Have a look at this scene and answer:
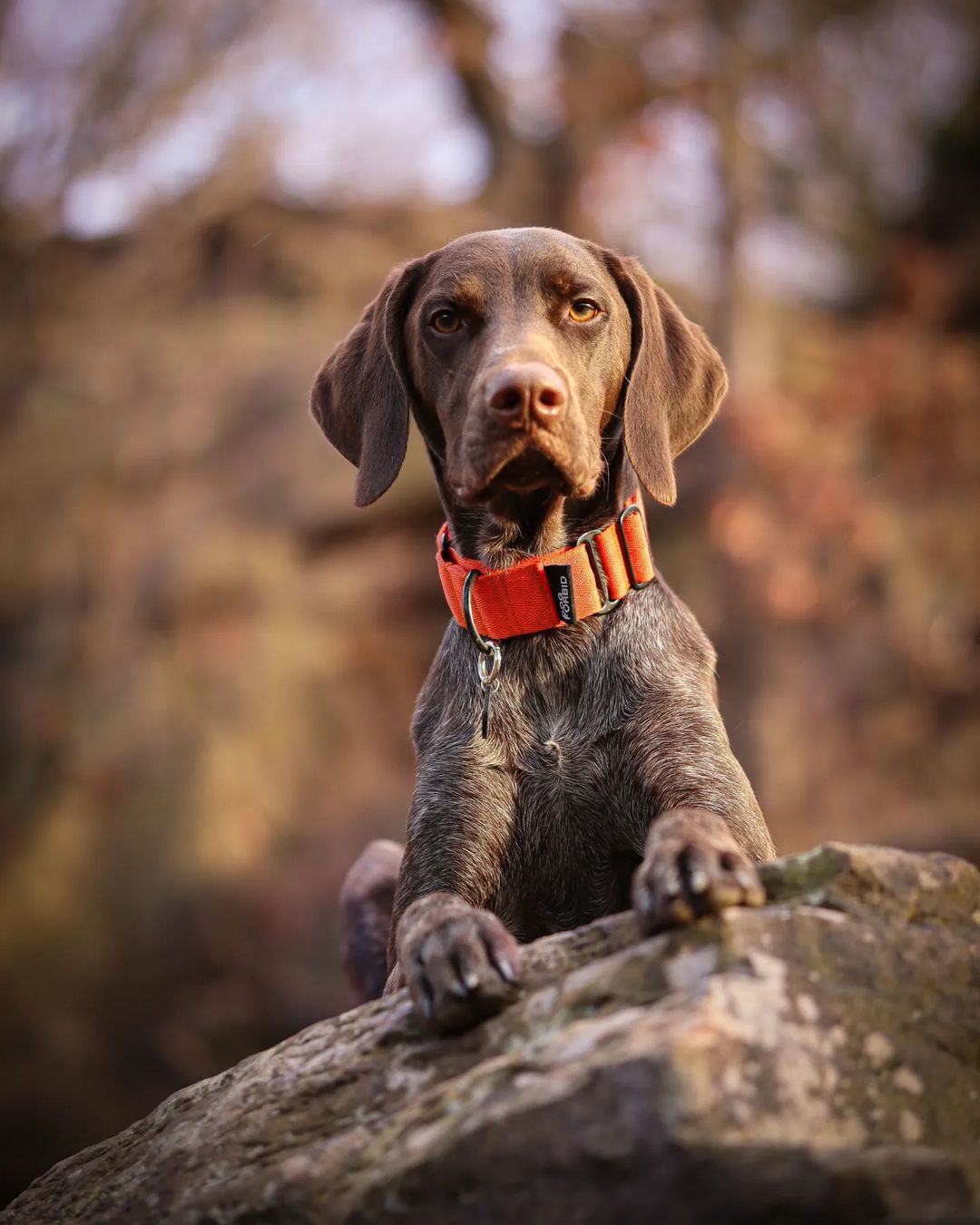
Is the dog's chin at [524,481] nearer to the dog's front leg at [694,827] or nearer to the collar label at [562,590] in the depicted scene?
the collar label at [562,590]

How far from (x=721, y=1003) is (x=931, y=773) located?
10.2m

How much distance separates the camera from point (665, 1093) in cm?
199

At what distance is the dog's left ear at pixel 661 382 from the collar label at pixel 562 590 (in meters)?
0.36

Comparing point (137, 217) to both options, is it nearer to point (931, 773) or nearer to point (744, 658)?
point (744, 658)

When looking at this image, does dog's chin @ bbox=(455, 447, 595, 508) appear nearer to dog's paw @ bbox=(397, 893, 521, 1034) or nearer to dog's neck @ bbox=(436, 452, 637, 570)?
dog's neck @ bbox=(436, 452, 637, 570)

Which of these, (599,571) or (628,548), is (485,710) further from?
(628,548)

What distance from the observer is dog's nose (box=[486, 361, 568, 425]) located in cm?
301

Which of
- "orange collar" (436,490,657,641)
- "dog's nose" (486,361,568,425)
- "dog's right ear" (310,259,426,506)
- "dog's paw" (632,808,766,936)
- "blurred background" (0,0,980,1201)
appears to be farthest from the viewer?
"blurred background" (0,0,980,1201)

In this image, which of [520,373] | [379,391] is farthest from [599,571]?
[379,391]

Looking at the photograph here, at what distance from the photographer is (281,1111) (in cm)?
264

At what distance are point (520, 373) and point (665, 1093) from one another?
170 cm

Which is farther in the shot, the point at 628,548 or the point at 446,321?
the point at 446,321

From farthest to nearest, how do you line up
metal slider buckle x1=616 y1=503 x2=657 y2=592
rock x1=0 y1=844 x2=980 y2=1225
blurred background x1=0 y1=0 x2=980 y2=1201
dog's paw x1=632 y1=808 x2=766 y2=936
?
1. blurred background x1=0 y1=0 x2=980 y2=1201
2. metal slider buckle x1=616 y1=503 x2=657 y2=592
3. dog's paw x1=632 y1=808 x2=766 y2=936
4. rock x1=0 y1=844 x2=980 y2=1225

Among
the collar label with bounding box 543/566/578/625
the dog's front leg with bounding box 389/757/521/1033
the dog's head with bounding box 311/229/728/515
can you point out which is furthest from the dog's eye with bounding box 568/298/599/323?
the dog's front leg with bounding box 389/757/521/1033
